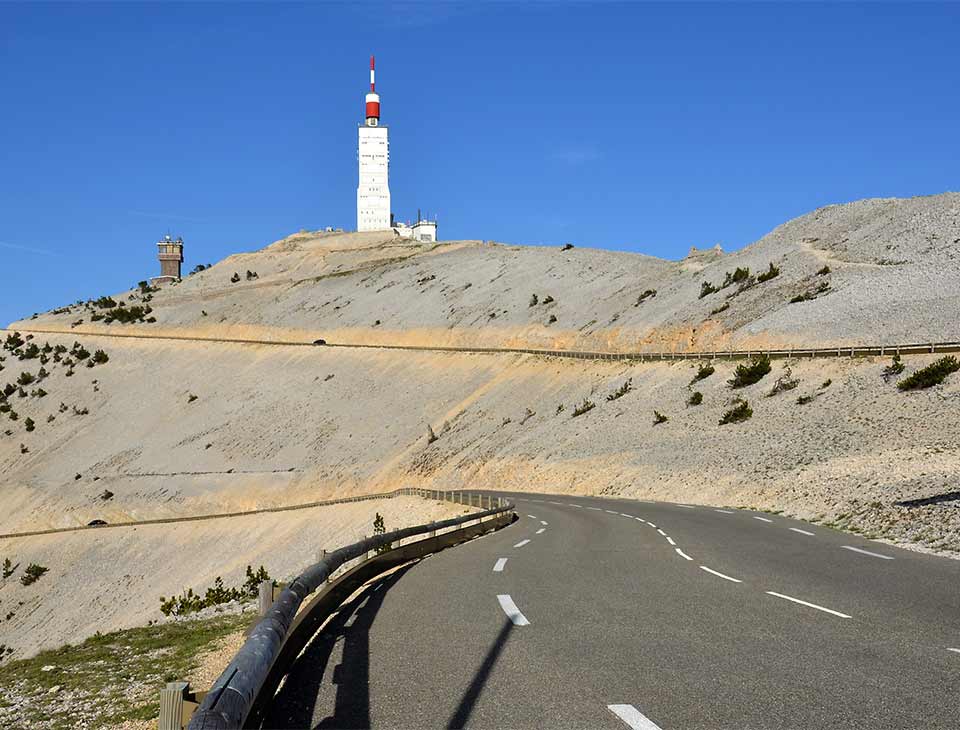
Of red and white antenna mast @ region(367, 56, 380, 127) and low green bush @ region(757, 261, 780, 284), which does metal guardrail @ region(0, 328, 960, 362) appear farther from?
red and white antenna mast @ region(367, 56, 380, 127)

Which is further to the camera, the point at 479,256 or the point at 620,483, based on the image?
the point at 479,256

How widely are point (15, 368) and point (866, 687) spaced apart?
374ft

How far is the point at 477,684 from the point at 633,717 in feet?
4.91

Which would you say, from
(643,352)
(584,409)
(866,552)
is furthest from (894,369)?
(643,352)

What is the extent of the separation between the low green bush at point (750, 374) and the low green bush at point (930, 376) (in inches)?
441

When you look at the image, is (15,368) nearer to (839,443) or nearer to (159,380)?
(159,380)

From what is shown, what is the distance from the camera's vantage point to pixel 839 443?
125 ft

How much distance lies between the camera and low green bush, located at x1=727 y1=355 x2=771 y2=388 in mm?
52406

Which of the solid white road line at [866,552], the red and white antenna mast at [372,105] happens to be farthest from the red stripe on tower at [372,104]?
the solid white road line at [866,552]

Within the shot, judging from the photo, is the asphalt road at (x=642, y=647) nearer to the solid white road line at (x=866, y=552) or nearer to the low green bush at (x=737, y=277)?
the solid white road line at (x=866, y=552)

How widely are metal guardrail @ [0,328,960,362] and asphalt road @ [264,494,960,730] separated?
33.3m

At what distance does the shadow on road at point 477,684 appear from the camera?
6.57 metres

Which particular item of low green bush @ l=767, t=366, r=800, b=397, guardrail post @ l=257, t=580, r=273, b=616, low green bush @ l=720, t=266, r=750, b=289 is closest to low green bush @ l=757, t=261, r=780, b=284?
low green bush @ l=720, t=266, r=750, b=289

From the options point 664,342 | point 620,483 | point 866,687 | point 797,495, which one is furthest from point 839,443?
point 664,342
